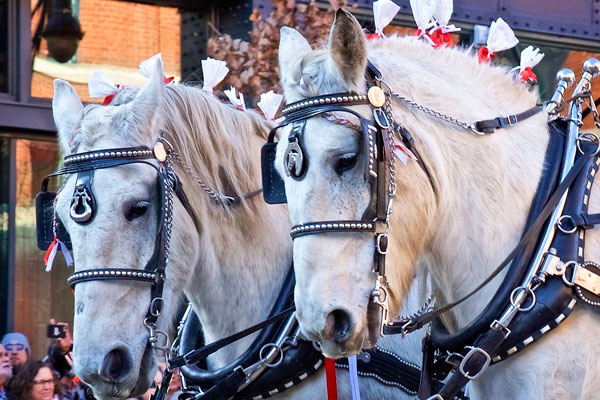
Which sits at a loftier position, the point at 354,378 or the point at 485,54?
the point at 485,54

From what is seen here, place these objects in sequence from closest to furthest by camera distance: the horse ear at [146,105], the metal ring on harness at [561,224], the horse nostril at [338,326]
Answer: the horse nostril at [338,326]
the metal ring on harness at [561,224]
the horse ear at [146,105]

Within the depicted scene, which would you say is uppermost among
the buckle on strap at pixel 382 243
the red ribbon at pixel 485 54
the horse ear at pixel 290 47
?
the horse ear at pixel 290 47

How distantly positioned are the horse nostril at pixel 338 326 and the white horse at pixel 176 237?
3.30 ft

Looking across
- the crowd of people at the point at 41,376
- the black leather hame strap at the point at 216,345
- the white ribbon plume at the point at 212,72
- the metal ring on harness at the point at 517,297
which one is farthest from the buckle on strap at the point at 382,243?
the crowd of people at the point at 41,376

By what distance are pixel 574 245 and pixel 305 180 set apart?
821 millimetres

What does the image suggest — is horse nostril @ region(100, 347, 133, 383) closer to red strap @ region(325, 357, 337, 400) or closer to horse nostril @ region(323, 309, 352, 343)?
red strap @ region(325, 357, 337, 400)

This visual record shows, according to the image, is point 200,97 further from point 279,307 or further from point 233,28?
point 233,28

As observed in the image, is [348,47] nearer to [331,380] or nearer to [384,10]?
[384,10]

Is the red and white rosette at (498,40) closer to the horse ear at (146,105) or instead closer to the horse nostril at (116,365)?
the horse ear at (146,105)

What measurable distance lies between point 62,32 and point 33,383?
9.42 feet

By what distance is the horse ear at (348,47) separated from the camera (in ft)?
9.93

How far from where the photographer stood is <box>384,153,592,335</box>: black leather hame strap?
316 cm

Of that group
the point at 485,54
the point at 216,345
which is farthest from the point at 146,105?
the point at 485,54

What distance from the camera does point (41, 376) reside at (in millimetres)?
5477
